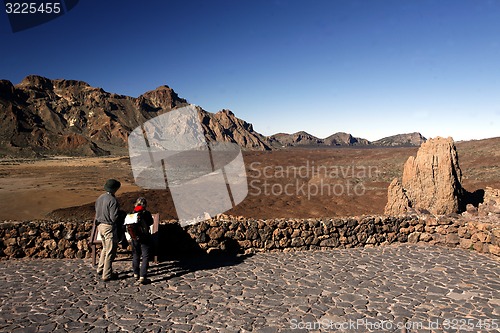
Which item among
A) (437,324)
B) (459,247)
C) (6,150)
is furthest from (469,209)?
(6,150)

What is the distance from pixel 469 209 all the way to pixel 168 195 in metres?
19.5

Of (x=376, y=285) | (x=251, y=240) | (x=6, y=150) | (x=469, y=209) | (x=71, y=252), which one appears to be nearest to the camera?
(x=376, y=285)

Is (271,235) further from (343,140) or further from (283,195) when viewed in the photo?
(343,140)

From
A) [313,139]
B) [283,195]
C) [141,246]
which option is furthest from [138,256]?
[313,139]

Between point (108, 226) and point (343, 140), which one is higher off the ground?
point (343, 140)

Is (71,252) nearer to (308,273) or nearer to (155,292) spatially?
(155,292)

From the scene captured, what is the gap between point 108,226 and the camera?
7.11 m

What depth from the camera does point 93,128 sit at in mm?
121562

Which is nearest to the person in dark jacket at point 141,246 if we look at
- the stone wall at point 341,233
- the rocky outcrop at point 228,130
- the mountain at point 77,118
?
the stone wall at point 341,233

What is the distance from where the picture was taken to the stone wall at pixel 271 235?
8547mm

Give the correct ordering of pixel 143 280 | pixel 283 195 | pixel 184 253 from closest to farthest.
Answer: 1. pixel 143 280
2. pixel 184 253
3. pixel 283 195

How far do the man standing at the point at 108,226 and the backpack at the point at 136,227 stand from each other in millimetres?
300

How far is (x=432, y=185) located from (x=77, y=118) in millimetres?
129912

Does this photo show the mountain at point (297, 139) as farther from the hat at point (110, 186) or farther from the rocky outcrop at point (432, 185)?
the hat at point (110, 186)
